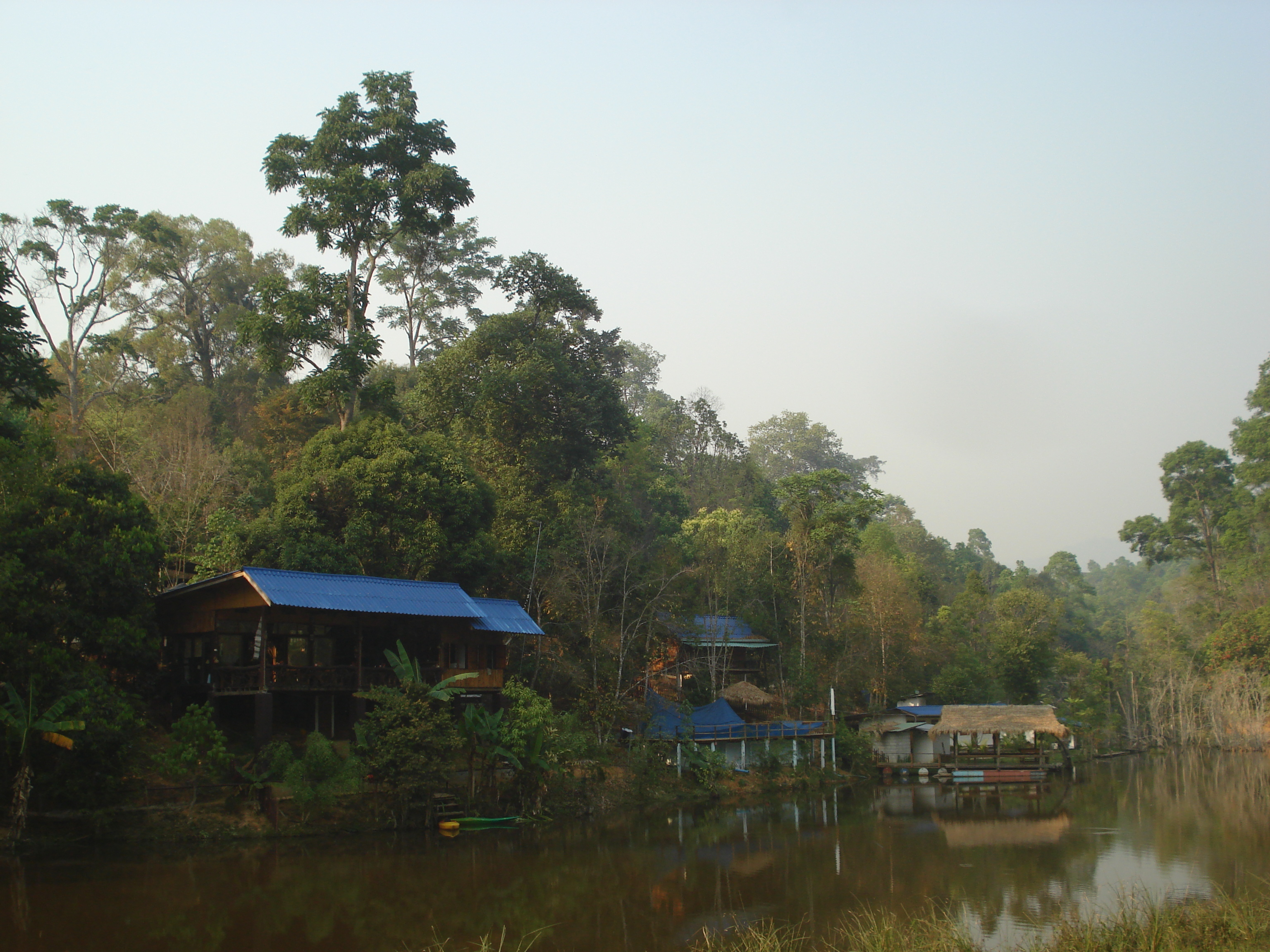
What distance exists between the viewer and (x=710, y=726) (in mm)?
30547

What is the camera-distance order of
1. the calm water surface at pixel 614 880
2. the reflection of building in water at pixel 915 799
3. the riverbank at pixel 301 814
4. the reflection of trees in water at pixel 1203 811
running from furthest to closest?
the reflection of building in water at pixel 915 799
the reflection of trees in water at pixel 1203 811
the riverbank at pixel 301 814
the calm water surface at pixel 614 880

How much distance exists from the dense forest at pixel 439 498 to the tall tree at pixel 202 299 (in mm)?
126

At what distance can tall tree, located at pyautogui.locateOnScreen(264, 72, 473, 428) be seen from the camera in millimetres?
31391

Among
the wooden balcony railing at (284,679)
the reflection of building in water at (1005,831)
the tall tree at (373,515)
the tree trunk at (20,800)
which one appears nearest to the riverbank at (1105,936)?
the reflection of building in water at (1005,831)

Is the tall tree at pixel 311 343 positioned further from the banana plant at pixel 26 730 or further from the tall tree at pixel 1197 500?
the tall tree at pixel 1197 500

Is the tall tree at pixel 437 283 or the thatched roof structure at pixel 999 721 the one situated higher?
the tall tree at pixel 437 283

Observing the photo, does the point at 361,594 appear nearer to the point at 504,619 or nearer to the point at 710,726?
the point at 504,619

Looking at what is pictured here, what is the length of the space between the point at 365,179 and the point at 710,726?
20.7 metres

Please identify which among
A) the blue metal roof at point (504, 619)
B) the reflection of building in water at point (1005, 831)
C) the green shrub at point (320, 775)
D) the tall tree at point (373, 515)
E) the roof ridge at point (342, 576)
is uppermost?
the tall tree at point (373, 515)

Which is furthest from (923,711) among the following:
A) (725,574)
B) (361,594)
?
(361,594)

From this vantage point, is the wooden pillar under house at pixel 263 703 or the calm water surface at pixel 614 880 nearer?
the calm water surface at pixel 614 880

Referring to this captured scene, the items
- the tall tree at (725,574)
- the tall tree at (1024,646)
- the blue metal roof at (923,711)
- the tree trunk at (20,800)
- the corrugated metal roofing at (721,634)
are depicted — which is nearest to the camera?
the tree trunk at (20,800)

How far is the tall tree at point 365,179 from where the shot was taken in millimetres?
31391

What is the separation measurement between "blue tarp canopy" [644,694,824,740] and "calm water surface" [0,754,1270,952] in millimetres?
4414
